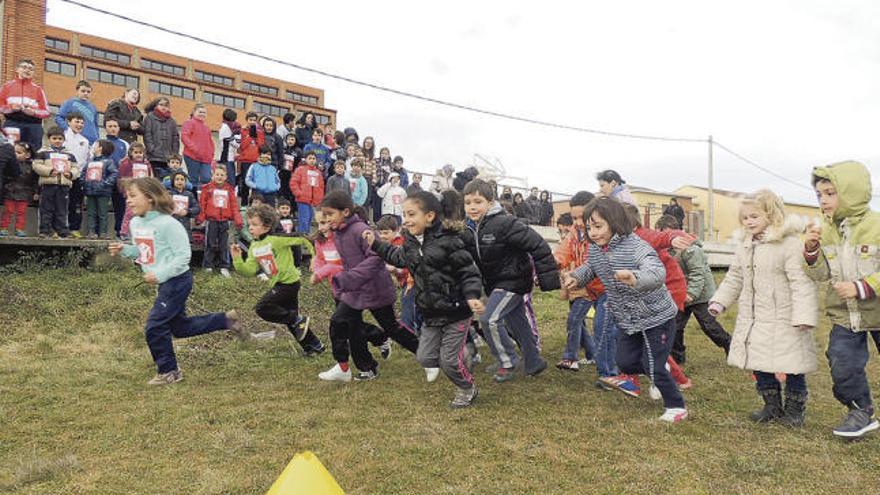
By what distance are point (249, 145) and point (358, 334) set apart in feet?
22.5

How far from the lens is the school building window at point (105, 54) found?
182 ft

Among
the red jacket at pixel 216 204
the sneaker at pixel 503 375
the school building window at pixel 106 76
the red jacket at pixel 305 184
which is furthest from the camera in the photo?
the school building window at pixel 106 76

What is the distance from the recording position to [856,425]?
4.12 meters

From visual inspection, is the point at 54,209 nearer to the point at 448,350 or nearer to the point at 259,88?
the point at 448,350

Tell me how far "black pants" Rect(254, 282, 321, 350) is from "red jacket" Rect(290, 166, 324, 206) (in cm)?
516

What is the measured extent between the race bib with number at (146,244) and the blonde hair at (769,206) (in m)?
5.01

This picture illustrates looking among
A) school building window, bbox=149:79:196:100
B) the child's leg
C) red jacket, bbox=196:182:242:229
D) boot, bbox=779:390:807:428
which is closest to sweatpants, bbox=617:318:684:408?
boot, bbox=779:390:807:428

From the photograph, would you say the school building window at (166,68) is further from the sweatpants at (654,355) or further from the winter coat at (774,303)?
the winter coat at (774,303)

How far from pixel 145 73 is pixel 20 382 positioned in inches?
2041

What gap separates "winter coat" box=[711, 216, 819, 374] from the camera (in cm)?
424

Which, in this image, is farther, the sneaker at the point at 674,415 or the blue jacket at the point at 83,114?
the blue jacket at the point at 83,114

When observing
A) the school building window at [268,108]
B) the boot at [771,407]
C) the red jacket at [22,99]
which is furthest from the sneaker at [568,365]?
the school building window at [268,108]

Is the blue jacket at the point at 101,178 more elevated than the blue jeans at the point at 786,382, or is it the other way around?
the blue jacket at the point at 101,178

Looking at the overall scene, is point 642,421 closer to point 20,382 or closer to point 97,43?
point 20,382
